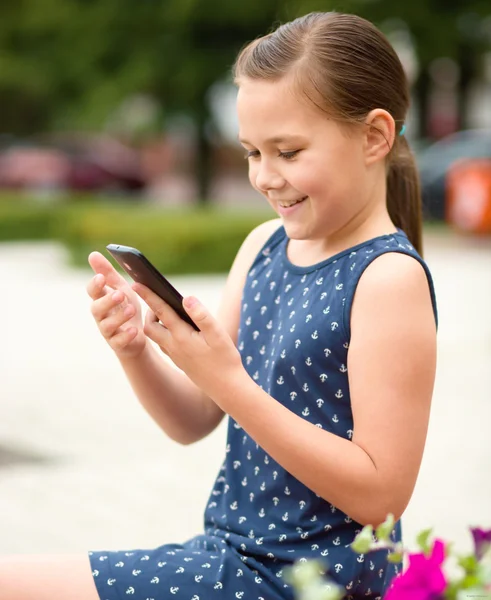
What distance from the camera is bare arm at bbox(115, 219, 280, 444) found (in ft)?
6.68

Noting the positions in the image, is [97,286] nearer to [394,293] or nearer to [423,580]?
[394,293]

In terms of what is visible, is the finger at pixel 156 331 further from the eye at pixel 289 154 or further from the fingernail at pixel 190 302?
the eye at pixel 289 154

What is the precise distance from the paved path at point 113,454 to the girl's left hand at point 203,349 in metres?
2.13

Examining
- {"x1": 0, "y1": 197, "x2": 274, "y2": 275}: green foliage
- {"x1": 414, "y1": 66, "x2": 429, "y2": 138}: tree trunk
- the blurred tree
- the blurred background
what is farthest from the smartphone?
{"x1": 414, "y1": 66, "x2": 429, "y2": 138}: tree trunk

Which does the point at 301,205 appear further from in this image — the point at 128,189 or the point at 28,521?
the point at 128,189

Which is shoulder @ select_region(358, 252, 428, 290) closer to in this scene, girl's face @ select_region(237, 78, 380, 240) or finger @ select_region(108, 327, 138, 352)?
girl's face @ select_region(237, 78, 380, 240)

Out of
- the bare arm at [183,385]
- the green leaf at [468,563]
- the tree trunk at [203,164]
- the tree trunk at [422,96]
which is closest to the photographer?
the green leaf at [468,563]

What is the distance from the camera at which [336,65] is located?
183cm

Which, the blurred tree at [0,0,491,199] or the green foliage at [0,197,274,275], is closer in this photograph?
the green foliage at [0,197,274,275]

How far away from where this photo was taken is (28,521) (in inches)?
155

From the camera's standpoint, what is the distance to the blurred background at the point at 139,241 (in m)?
4.28

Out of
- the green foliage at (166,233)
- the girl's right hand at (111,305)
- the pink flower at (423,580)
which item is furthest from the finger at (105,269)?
the green foliage at (166,233)

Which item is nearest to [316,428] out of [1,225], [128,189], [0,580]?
[0,580]

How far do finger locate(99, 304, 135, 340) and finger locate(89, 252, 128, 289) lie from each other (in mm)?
61
